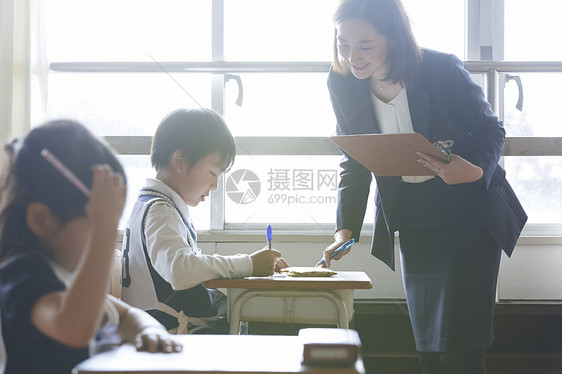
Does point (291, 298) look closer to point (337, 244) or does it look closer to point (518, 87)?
point (337, 244)

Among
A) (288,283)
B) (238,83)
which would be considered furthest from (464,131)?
(238,83)

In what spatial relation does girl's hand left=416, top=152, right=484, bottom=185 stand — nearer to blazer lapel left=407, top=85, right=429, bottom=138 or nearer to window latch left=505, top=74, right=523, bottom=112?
blazer lapel left=407, top=85, right=429, bottom=138

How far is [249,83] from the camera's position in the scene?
2480 mm

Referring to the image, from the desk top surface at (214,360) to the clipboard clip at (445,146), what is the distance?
77 centimetres

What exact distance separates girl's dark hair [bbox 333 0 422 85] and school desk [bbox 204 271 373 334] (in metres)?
0.51

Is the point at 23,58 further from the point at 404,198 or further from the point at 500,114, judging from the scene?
the point at 500,114

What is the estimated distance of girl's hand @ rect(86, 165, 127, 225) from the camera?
0.40 meters

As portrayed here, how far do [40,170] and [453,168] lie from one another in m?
1.05

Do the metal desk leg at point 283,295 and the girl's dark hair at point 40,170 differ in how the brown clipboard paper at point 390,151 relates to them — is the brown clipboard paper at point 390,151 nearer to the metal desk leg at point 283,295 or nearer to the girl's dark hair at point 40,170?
the metal desk leg at point 283,295

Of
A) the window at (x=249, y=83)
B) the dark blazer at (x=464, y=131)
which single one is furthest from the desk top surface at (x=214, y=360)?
the window at (x=249, y=83)

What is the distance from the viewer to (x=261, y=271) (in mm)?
1493

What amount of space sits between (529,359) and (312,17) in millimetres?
1602

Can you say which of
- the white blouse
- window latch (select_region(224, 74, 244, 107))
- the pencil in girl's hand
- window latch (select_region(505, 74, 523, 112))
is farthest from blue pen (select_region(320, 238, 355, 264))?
the pencil in girl's hand

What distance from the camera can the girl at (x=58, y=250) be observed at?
0.42m
